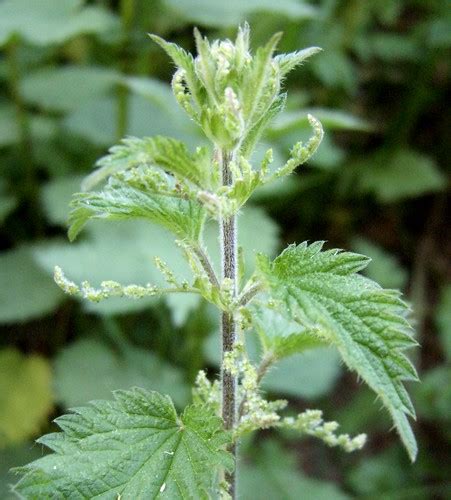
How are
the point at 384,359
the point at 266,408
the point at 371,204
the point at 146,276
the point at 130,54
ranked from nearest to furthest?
1. the point at 384,359
2. the point at 266,408
3. the point at 146,276
4. the point at 130,54
5. the point at 371,204

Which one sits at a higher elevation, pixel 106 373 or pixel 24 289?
pixel 24 289

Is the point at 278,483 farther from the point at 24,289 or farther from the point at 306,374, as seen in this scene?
the point at 24,289

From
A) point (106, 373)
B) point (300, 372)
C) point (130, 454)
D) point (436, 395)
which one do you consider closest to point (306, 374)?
point (300, 372)

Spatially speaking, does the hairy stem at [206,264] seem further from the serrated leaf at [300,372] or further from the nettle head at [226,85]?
the serrated leaf at [300,372]

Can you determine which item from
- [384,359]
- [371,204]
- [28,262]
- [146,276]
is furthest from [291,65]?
[371,204]

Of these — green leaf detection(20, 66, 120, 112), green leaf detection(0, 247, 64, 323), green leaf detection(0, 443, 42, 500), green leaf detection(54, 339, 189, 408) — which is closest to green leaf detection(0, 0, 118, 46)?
green leaf detection(20, 66, 120, 112)

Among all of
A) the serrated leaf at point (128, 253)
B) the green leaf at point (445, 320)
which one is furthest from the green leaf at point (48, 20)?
the green leaf at point (445, 320)

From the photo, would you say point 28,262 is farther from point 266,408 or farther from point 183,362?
point 266,408
